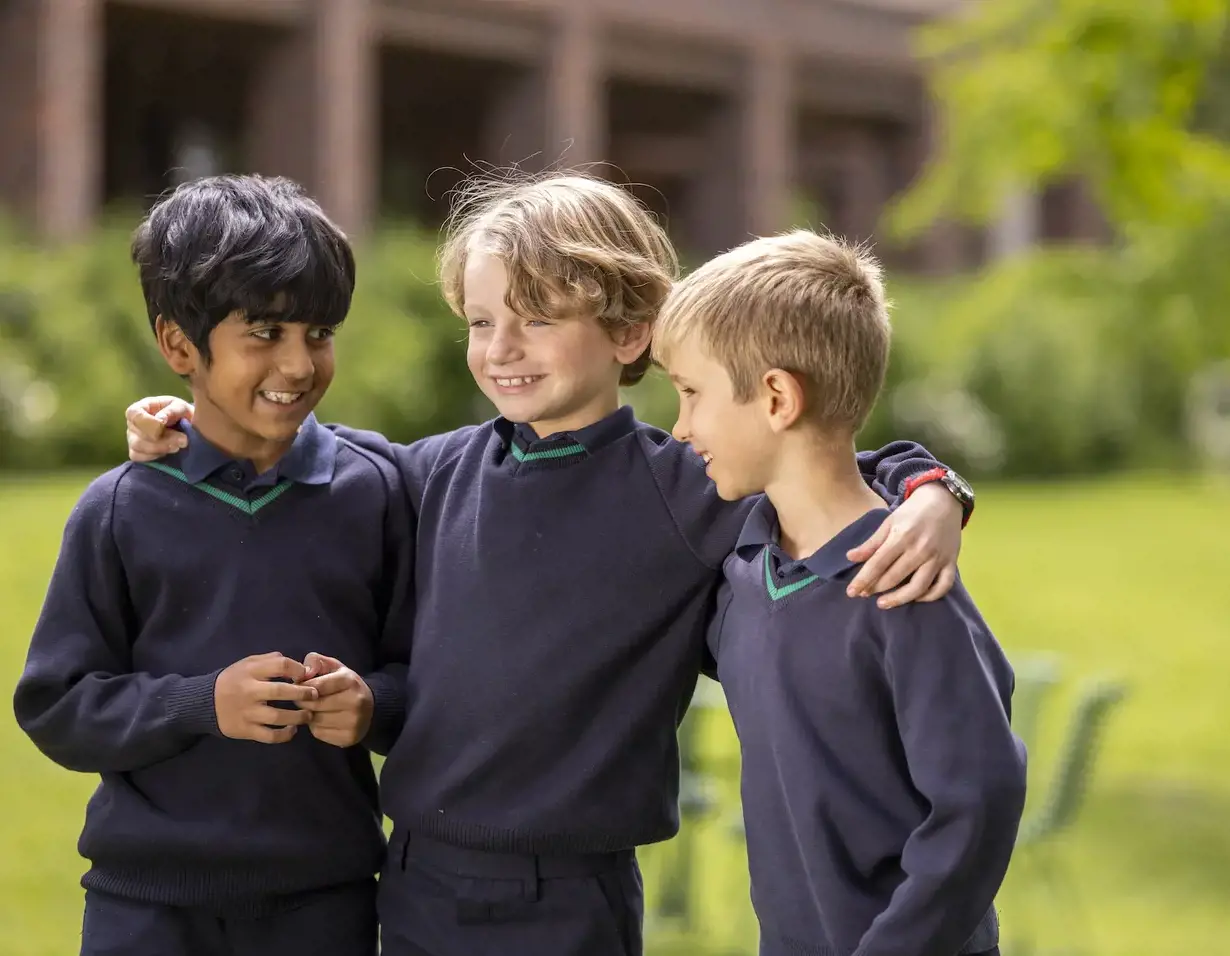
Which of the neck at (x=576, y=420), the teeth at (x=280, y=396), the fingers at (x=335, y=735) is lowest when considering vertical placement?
the fingers at (x=335, y=735)

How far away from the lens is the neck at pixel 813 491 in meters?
2.09

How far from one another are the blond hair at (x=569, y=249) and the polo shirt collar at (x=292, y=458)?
285mm

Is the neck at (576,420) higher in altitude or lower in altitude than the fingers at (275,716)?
higher

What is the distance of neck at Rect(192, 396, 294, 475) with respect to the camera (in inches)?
94.0

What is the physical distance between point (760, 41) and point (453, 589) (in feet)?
63.4

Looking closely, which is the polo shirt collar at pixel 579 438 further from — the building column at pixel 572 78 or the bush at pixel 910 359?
the building column at pixel 572 78

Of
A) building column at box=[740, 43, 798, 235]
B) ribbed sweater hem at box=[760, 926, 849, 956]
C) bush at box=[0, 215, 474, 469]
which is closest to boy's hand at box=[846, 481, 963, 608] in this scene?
ribbed sweater hem at box=[760, 926, 849, 956]

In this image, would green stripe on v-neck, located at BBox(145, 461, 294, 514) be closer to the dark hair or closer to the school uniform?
the dark hair

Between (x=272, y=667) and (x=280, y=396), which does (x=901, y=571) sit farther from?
(x=280, y=396)

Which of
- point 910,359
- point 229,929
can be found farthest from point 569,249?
point 910,359

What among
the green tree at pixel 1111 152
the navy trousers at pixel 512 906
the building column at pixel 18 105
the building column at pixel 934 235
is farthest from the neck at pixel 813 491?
the building column at pixel 934 235

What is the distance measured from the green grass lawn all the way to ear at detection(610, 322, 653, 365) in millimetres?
3137

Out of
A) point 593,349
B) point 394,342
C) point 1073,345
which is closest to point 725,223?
point 1073,345

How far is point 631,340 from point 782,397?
15.5 inches
